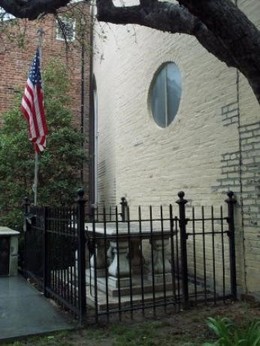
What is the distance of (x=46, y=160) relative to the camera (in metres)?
10.8

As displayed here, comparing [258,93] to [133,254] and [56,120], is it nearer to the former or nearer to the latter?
[133,254]

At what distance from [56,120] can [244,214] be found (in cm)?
672

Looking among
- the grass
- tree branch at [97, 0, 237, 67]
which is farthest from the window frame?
the grass

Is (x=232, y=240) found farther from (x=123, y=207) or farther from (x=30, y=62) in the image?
(x=30, y=62)

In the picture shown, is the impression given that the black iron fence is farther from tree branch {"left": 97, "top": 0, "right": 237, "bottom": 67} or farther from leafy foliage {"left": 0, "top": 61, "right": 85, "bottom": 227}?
leafy foliage {"left": 0, "top": 61, "right": 85, "bottom": 227}

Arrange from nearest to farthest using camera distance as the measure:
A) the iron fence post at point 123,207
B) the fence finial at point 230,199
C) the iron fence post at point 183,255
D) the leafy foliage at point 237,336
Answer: the leafy foliage at point 237,336
the iron fence post at point 183,255
the fence finial at point 230,199
the iron fence post at point 123,207

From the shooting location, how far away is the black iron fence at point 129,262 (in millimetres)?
5387

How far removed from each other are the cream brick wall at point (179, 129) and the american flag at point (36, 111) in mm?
2053

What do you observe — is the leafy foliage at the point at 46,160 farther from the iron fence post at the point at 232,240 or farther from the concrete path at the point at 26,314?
the iron fence post at the point at 232,240

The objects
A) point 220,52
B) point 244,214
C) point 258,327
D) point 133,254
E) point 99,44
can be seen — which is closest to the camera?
point 258,327

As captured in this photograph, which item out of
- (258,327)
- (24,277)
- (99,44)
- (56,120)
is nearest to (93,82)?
(99,44)

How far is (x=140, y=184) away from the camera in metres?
9.16

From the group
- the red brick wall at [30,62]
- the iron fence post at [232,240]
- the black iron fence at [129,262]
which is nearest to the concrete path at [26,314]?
the black iron fence at [129,262]

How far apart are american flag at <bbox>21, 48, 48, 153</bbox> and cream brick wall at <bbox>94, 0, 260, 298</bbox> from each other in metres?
2.05
